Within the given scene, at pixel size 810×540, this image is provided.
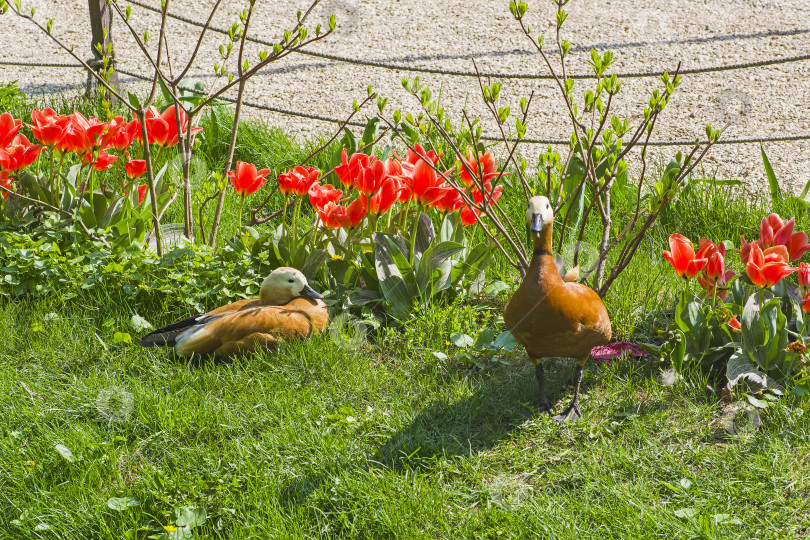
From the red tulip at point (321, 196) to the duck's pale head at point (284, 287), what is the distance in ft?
1.04

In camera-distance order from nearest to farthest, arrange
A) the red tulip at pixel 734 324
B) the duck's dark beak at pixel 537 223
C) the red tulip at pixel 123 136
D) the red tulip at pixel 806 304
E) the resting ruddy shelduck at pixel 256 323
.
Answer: the duck's dark beak at pixel 537 223
the red tulip at pixel 806 304
the red tulip at pixel 734 324
the resting ruddy shelduck at pixel 256 323
the red tulip at pixel 123 136

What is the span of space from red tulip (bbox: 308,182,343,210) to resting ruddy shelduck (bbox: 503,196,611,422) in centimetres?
106

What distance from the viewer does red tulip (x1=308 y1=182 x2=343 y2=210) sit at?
11.1ft

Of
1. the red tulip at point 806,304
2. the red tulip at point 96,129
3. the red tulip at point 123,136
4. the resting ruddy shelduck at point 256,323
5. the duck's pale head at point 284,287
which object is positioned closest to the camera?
the red tulip at point 806,304

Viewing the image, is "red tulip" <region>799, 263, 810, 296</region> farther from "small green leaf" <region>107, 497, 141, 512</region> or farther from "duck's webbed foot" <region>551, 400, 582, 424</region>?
"small green leaf" <region>107, 497, 141, 512</region>

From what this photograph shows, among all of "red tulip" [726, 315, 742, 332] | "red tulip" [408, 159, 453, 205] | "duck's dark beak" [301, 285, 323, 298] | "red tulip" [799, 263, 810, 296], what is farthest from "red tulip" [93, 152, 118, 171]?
"red tulip" [799, 263, 810, 296]

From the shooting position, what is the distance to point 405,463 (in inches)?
105

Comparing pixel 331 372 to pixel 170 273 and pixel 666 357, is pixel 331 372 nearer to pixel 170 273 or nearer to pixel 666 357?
pixel 170 273

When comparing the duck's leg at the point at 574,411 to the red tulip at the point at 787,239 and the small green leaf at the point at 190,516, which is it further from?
the small green leaf at the point at 190,516

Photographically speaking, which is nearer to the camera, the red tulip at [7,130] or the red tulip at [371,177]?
the red tulip at [371,177]

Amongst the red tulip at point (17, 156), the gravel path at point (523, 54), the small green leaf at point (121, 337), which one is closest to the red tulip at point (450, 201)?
the small green leaf at point (121, 337)

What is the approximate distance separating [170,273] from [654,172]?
3.00 meters

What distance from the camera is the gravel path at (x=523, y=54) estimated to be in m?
5.78

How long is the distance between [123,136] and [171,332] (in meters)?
0.99
